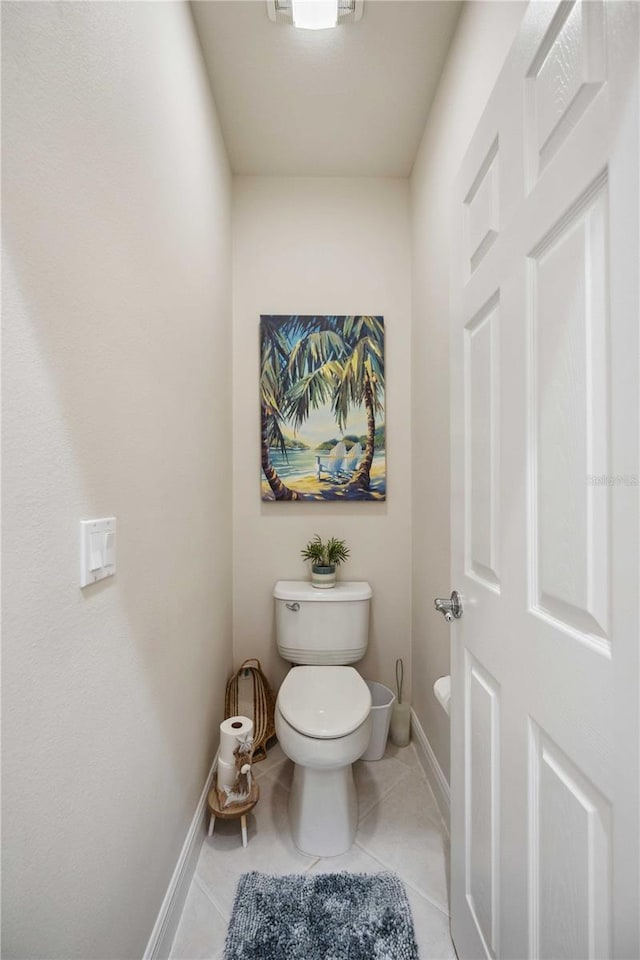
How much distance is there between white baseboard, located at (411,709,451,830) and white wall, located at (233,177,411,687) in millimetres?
265

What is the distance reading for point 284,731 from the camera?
1.52m

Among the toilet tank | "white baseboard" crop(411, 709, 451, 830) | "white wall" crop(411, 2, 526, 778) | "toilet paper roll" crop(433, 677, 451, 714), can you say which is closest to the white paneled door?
"toilet paper roll" crop(433, 677, 451, 714)

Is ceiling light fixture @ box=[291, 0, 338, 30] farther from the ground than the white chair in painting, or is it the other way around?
ceiling light fixture @ box=[291, 0, 338, 30]

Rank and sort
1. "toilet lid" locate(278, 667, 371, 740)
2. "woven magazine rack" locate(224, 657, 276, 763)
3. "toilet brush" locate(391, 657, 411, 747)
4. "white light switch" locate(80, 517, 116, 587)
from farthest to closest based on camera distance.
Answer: "toilet brush" locate(391, 657, 411, 747) < "woven magazine rack" locate(224, 657, 276, 763) < "toilet lid" locate(278, 667, 371, 740) < "white light switch" locate(80, 517, 116, 587)

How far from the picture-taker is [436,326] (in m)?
1.78

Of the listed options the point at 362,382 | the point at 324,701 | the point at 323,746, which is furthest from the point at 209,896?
the point at 362,382

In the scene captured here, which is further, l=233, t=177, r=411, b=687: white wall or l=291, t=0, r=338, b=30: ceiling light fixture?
l=233, t=177, r=411, b=687: white wall

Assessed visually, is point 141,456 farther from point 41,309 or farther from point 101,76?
point 101,76

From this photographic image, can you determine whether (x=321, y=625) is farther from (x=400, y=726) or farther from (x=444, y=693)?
(x=444, y=693)

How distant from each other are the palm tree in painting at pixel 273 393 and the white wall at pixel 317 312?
0.16 ft

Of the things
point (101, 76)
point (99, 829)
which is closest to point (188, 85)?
point (101, 76)

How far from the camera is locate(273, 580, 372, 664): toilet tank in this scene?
2020mm

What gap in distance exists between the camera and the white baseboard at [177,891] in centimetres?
108

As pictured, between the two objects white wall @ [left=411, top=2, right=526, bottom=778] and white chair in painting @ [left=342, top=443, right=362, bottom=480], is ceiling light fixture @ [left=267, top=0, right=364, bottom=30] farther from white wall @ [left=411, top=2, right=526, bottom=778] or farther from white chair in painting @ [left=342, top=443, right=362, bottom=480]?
white chair in painting @ [left=342, top=443, right=362, bottom=480]
